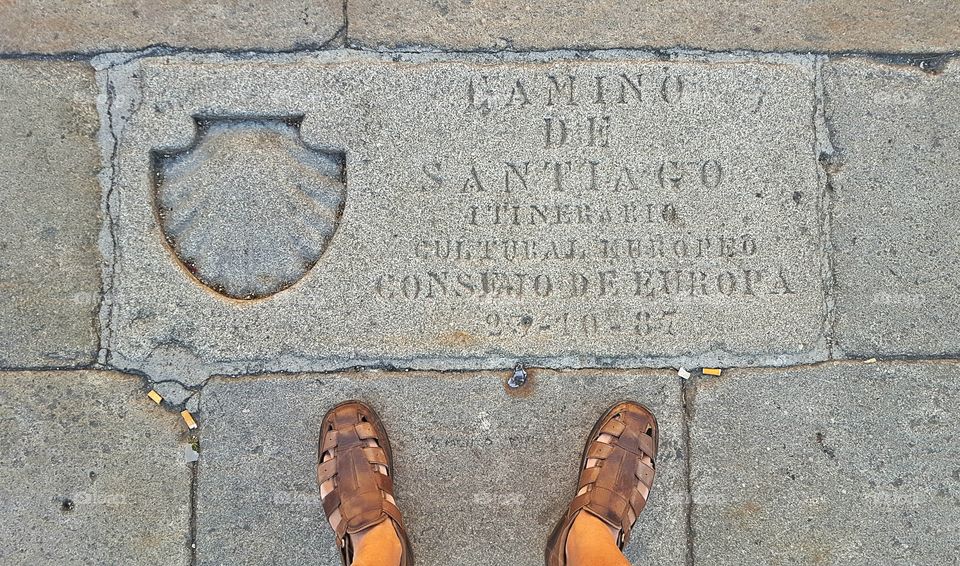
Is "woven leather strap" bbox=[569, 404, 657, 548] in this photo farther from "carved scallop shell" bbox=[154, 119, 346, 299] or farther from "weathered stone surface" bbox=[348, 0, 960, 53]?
"weathered stone surface" bbox=[348, 0, 960, 53]

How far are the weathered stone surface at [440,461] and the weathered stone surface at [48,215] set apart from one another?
69 cm

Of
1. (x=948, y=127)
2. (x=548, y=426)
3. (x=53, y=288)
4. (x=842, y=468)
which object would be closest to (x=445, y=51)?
(x=548, y=426)

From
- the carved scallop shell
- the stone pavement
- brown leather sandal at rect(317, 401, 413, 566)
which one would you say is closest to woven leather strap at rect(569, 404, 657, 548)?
the stone pavement

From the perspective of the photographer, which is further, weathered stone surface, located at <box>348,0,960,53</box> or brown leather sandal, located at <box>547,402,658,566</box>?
weathered stone surface, located at <box>348,0,960,53</box>

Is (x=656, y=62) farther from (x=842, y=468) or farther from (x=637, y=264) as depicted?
(x=842, y=468)

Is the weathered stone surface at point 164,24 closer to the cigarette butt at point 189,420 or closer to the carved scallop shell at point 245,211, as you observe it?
the carved scallop shell at point 245,211

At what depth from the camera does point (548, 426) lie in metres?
2.26

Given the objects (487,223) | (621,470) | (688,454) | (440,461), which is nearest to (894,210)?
(688,454)

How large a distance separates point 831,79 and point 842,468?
1.64 m

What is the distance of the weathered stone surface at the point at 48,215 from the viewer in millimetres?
2256

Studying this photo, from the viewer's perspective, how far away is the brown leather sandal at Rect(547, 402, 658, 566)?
6.97 feet

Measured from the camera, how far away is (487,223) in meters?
2.27

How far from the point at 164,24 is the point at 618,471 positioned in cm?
265

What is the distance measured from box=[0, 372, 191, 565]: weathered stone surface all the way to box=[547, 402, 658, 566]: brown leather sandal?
1.58 metres
